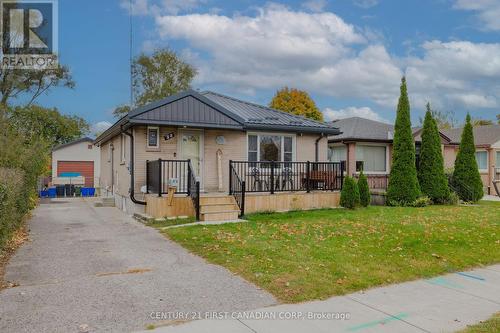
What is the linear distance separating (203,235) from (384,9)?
11717 millimetres

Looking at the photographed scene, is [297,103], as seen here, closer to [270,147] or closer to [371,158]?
[371,158]

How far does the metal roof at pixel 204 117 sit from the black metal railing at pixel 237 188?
186 cm

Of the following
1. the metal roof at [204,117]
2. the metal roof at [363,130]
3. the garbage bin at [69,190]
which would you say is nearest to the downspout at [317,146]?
the metal roof at [204,117]

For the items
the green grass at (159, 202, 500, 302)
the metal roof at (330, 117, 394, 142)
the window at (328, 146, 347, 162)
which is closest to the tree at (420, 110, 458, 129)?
the metal roof at (330, 117, 394, 142)

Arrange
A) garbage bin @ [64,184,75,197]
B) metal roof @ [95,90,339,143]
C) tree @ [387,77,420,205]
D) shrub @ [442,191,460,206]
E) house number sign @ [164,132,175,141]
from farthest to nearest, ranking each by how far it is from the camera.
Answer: garbage bin @ [64,184,75,197]
shrub @ [442,191,460,206]
tree @ [387,77,420,205]
house number sign @ [164,132,175,141]
metal roof @ [95,90,339,143]

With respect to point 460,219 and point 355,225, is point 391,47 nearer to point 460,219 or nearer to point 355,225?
point 460,219

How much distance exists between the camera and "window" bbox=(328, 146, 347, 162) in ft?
65.9

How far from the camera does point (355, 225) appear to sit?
32.1ft

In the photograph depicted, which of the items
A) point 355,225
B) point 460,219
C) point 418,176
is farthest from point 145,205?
point 418,176

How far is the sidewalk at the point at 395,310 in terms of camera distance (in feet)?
13.0

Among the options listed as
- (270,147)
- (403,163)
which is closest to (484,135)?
(403,163)

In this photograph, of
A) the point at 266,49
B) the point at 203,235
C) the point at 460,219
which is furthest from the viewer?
the point at 266,49

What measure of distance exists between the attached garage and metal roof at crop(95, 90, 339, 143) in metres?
18.5

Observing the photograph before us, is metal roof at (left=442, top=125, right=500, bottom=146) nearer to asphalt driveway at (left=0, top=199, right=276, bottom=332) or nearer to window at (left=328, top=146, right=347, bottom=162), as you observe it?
window at (left=328, top=146, right=347, bottom=162)
